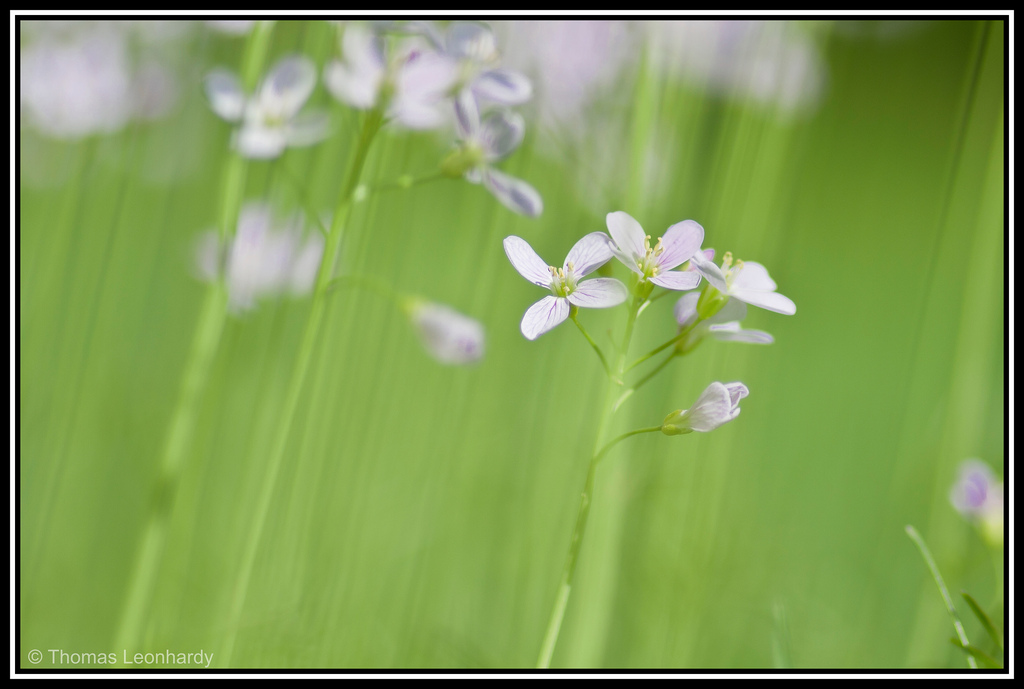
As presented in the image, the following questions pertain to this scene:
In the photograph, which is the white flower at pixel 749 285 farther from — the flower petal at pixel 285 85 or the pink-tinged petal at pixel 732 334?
the flower petal at pixel 285 85

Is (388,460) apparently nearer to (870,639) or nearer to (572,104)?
(572,104)

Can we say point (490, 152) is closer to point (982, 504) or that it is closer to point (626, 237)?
point (626, 237)

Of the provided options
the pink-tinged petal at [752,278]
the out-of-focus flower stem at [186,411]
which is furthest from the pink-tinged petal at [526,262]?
the out-of-focus flower stem at [186,411]

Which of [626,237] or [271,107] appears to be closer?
[626,237]

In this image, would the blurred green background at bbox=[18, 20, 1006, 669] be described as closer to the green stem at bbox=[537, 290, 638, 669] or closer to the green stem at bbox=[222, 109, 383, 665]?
the green stem at bbox=[222, 109, 383, 665]

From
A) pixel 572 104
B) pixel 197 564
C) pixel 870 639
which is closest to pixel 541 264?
pixel 572 104

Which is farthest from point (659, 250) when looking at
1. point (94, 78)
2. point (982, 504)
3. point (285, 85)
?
point (94, 78)

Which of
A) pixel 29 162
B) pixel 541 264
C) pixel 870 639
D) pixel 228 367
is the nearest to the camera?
pixel 541 264
